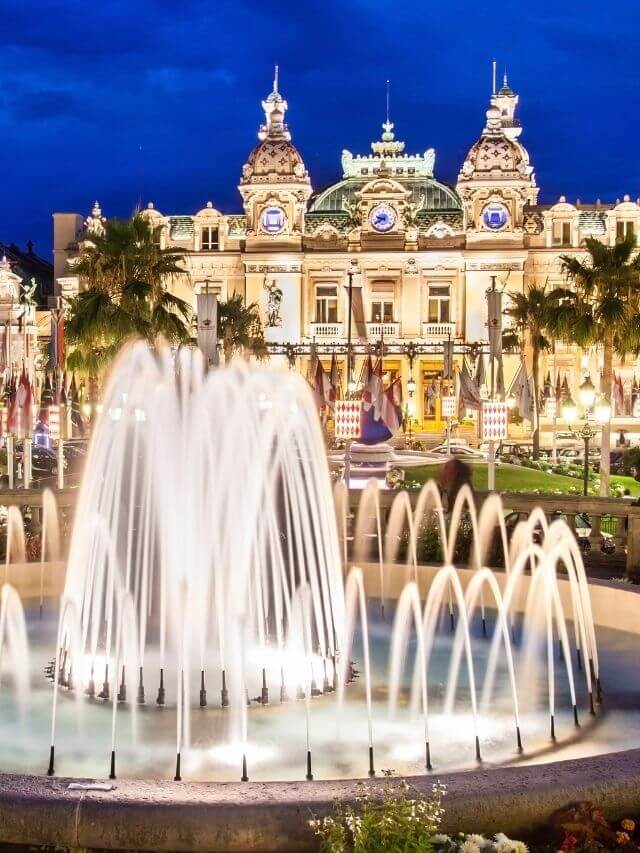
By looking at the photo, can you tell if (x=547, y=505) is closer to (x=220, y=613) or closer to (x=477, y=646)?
(x=477, y=646)

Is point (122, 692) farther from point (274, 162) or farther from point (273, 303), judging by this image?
point (274, 162)

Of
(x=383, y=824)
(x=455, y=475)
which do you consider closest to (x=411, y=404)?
(x=455, y=475)

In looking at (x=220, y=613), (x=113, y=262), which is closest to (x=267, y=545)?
(x=220, y=613)

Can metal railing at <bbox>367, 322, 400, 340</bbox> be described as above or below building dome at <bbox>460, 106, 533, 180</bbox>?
below

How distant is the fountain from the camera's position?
33.1 ft

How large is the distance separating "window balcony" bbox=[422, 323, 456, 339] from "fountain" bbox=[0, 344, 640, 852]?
62.8m

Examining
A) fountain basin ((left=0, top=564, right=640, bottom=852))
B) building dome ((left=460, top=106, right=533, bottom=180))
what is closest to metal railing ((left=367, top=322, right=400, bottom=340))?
building dome ((left=460, top=106, right=533, bottom=180))

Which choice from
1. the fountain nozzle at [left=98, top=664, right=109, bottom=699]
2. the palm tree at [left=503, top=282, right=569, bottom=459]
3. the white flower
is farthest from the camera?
the palm tree at [left=503, top=282, right=569, bottom=459]

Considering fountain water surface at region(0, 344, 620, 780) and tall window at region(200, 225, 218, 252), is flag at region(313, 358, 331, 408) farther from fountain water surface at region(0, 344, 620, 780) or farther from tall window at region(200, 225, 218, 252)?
tall window at region(200, 225, 218, 252)

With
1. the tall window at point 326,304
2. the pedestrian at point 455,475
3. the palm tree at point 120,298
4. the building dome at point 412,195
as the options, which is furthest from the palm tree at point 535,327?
the pedestrian at point 455,475

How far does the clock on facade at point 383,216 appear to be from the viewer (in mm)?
82062

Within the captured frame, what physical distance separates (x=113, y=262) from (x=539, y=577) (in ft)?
80.8

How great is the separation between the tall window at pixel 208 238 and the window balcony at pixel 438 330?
17.9m

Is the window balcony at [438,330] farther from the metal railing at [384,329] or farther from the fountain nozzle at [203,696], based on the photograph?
the fountain nozzle at [203,696]
